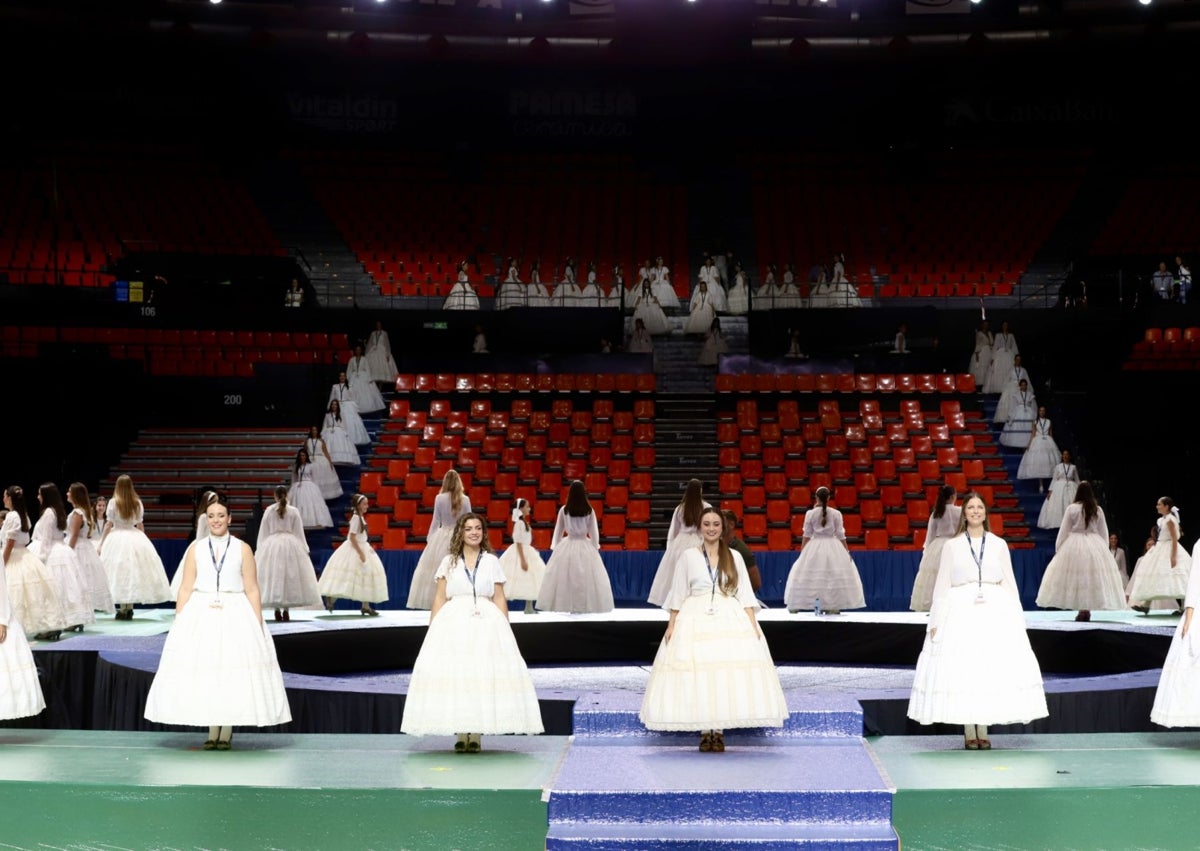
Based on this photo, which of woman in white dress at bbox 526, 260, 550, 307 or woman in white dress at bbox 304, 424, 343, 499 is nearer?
woman in white dress at bbox 304, 424, 343, 499

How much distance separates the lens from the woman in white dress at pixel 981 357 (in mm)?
22875

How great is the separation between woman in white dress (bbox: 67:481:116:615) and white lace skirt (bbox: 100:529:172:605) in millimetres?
138

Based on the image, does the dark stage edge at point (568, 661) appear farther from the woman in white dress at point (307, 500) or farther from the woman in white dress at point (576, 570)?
the woman in white dress at point (307, 500)

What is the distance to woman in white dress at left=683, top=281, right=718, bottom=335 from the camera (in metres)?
25.1

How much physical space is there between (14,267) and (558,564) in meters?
15.5

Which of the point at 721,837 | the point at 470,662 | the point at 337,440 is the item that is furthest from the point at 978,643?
the point at 337,440

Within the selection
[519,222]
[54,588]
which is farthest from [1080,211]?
[54,588]

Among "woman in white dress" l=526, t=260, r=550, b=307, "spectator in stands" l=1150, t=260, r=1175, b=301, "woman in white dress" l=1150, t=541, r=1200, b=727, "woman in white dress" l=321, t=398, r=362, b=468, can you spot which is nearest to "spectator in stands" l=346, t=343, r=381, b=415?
"woman in white dress" l=321, t=398, r=362, b=468

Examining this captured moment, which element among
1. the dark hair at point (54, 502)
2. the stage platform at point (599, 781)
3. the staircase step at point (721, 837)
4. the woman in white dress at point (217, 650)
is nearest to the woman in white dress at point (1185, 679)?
the stage platform at point (599, 781)

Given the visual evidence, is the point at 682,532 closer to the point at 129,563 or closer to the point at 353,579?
the point at 353,579

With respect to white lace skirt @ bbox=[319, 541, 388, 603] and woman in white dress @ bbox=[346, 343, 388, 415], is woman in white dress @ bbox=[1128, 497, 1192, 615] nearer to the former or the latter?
white lace skirt @ bbox=[319, 541, 388, 603]

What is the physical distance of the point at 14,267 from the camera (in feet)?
83.4

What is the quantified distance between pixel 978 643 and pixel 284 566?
8.14 m

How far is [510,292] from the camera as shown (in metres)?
25.7
